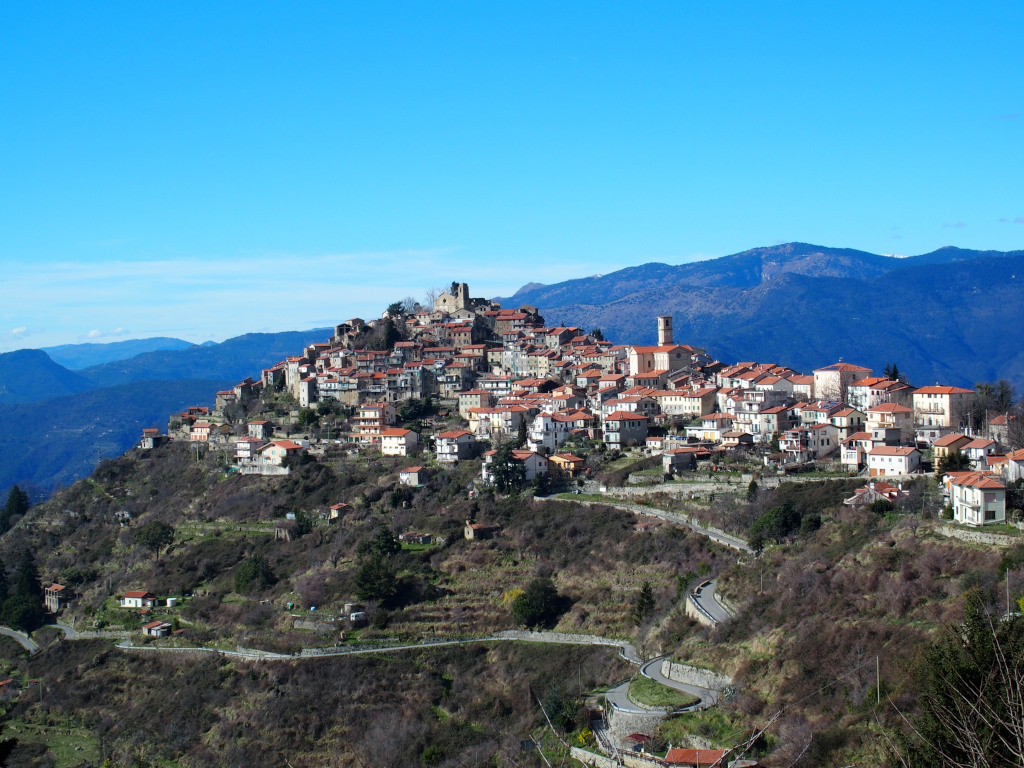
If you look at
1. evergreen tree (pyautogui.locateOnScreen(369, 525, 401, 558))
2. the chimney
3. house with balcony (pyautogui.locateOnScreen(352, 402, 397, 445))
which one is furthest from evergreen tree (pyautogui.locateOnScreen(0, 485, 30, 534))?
the chimney

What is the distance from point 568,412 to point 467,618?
1714 cm

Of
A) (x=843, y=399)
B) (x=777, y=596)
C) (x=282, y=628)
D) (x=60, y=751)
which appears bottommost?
(x=60, y=751)

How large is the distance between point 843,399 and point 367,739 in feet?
89.5

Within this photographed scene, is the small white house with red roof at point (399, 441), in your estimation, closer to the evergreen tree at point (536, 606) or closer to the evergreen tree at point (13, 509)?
the evergreen tree at point (536, 606)

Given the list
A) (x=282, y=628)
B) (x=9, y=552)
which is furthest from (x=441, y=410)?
(x=9, y=552)

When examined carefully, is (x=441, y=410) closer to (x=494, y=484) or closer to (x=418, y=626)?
(x=494, y=484)

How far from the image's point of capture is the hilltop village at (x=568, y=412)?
43875 millimetres

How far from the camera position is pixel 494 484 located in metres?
50.5

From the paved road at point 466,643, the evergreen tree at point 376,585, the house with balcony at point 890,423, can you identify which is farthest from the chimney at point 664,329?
the paved road at point 466,643

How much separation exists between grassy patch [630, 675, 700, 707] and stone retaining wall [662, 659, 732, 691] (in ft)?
2.61

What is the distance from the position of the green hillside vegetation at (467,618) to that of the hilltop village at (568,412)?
2170 millimetres

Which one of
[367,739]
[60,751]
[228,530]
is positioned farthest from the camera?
[228,530]

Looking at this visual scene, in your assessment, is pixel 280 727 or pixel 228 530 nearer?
pixel 280 727

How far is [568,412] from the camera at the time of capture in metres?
56.8
